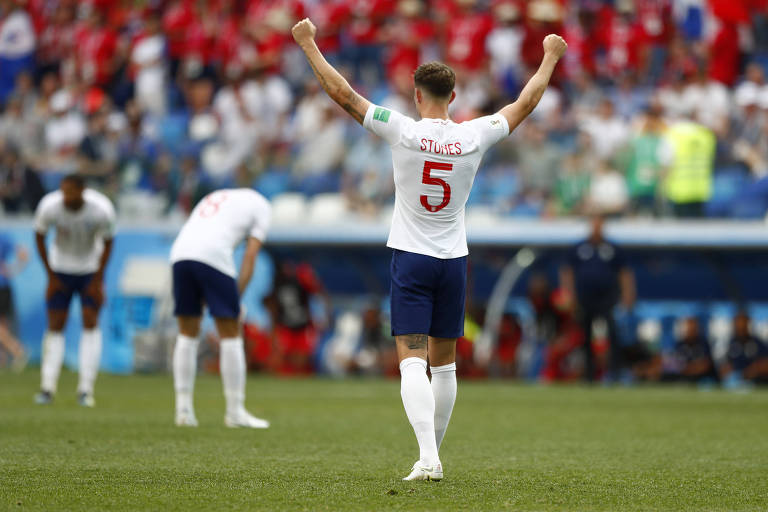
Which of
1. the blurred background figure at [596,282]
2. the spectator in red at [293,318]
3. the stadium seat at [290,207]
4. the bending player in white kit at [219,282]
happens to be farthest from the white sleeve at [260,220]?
the stadium seat at [290,207]

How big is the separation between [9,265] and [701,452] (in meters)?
14.0

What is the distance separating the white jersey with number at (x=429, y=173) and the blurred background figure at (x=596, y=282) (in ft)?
31.7

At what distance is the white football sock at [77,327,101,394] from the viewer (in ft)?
38.3

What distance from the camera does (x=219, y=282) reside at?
926 cm

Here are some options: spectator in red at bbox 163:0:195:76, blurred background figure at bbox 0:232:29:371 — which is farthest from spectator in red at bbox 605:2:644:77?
blurred background figure at bbox 0:232:29:371

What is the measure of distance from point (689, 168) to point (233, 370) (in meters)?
8.77

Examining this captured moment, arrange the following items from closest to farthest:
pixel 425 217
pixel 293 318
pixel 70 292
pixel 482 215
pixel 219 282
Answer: pixel 425 217
pixel 219 282
pixel 70 292
pixel 482 215
pixel 293 318

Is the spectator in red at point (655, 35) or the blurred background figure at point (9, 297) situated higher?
the spectator in red at point (655, 35)

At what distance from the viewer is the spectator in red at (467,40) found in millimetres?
19359

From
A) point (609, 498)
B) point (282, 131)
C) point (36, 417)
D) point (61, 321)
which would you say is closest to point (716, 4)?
point (282, 131)

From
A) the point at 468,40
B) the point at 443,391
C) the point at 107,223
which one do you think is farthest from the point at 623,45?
the point at 443,391

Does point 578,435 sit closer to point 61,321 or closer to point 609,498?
point 609,498

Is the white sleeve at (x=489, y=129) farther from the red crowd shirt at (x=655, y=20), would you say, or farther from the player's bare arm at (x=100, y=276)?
the red crowd shirt at (x=655, y=20)

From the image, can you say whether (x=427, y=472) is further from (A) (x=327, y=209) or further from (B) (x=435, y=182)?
(A) (x=327, y=209)
